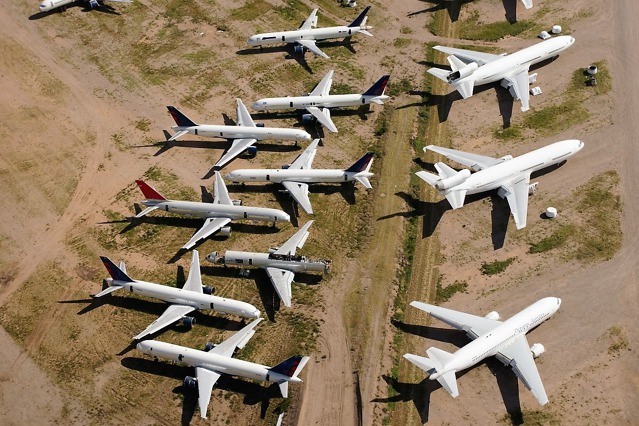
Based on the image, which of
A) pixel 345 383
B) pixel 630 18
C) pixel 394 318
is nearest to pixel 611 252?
pixel 394 318

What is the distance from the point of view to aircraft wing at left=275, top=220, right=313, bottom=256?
62938 mm

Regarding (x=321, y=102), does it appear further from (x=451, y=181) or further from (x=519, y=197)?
(x=519, y=197)

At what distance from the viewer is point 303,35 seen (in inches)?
3465

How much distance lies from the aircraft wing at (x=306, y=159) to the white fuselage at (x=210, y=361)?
26.7 meters

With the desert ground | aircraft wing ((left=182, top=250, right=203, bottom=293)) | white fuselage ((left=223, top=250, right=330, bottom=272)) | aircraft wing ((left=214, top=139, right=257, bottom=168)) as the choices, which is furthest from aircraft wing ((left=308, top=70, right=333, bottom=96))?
aircraft wing ((left=182, top=250, right=203, bottom=293))

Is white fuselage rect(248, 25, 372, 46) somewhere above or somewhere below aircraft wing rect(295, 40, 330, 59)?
above

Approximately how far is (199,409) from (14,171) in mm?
41712

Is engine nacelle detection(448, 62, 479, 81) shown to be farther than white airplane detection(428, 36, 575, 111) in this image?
No

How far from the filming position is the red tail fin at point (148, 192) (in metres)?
66.2

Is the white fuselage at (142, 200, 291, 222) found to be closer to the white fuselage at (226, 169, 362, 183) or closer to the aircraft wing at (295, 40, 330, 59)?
the white fuselage at (226, 169, 362, 183)

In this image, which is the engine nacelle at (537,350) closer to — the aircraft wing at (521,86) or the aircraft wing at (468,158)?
the aircraft wing at (468,158)

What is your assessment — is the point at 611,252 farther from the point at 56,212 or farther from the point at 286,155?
the point at 56,212

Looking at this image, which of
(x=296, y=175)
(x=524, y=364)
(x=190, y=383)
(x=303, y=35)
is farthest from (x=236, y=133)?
(x=524, y=364)

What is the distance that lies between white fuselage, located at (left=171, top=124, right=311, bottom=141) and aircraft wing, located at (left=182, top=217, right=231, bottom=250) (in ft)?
45.1
